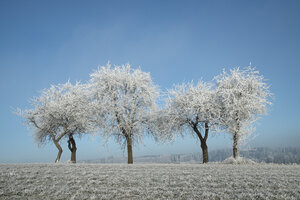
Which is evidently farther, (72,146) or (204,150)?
(72,146)

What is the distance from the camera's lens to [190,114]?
1112 inches

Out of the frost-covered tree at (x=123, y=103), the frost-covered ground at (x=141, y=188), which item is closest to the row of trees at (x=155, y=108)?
the frost-covered tree at (x=123, y=103)

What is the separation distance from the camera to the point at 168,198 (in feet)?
26.1

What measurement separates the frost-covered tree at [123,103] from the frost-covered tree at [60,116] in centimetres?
302

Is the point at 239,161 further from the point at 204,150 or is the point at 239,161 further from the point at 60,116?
the point at 60,116

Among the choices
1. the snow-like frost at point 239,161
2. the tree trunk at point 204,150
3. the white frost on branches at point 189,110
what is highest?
the white frost on branches at point 189,110

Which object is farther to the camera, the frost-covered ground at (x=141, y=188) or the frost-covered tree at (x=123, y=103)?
the frost-covered tree at (x=123, y=103)

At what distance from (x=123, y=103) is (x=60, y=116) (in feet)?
34.3

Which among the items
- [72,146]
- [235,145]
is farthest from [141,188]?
[72,146]

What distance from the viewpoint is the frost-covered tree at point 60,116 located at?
103 feet

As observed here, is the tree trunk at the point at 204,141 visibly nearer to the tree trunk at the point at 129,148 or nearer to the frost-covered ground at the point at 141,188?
the tree trunk at the point at 129,148

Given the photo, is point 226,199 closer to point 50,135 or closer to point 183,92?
point 183,92

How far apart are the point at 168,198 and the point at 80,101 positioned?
88.5 ft

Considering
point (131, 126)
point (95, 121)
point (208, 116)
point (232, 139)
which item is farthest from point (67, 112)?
point (232, 139)
